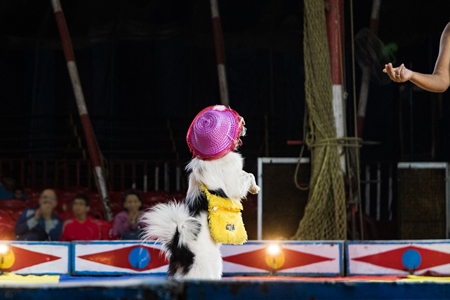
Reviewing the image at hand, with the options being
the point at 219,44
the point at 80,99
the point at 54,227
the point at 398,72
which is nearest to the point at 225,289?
the point at 398,72

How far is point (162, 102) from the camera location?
1248cm

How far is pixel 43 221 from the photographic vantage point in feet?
24.8

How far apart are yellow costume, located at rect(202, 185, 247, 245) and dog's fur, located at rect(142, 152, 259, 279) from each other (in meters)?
0.02

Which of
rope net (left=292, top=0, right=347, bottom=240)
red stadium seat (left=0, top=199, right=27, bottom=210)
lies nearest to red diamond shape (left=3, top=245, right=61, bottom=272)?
Answer: rope net (left=292, top=0, right=347, bottom=240)

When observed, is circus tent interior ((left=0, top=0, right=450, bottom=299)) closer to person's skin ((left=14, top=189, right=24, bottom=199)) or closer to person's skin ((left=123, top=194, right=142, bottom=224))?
person's skin ((left=14, top=189, right=24, bottom=199))

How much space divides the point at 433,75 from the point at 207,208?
144 cm

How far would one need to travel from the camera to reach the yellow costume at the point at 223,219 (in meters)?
4.54

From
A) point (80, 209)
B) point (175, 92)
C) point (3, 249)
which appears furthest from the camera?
point (175, 92)

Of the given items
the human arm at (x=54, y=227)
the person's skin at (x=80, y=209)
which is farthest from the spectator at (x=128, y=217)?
the human arm at (x=54, y=227)

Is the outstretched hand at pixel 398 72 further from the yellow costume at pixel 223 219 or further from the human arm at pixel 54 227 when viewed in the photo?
the human arm at pixel 54 227

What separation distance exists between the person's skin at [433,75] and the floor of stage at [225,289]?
143cm

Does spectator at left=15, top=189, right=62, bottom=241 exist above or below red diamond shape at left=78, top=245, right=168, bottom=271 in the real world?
above

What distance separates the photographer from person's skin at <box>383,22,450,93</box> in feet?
12.0

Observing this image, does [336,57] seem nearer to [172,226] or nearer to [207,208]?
[207,208]
